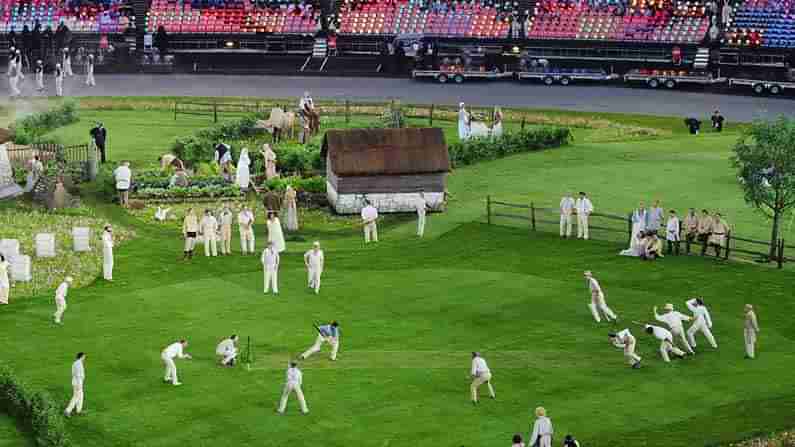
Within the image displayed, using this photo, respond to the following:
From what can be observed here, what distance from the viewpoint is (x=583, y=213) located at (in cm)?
5366

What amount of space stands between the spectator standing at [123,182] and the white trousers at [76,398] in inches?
868

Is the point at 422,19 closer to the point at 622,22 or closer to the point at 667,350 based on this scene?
the point at 622,22

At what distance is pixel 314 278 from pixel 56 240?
983cm

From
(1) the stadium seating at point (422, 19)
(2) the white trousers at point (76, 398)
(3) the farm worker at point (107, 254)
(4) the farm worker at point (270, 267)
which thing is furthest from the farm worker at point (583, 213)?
(1) the stadium seating at point (422, 19)

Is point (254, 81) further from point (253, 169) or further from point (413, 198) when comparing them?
point (413, 198)

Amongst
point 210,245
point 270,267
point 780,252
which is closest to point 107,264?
point 210,245

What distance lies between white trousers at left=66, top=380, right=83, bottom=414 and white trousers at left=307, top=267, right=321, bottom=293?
1116 centimetres

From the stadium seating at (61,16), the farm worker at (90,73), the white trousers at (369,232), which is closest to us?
the white trousers at (369,232)

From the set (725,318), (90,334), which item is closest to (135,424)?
(90,334)

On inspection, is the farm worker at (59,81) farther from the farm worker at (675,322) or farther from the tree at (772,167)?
the farm worker at (675,322)

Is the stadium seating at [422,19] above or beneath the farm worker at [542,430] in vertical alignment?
above

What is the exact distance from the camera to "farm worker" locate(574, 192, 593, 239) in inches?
2105

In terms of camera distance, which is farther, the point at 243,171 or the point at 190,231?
the point at 243,171

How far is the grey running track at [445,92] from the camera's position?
85.6m
